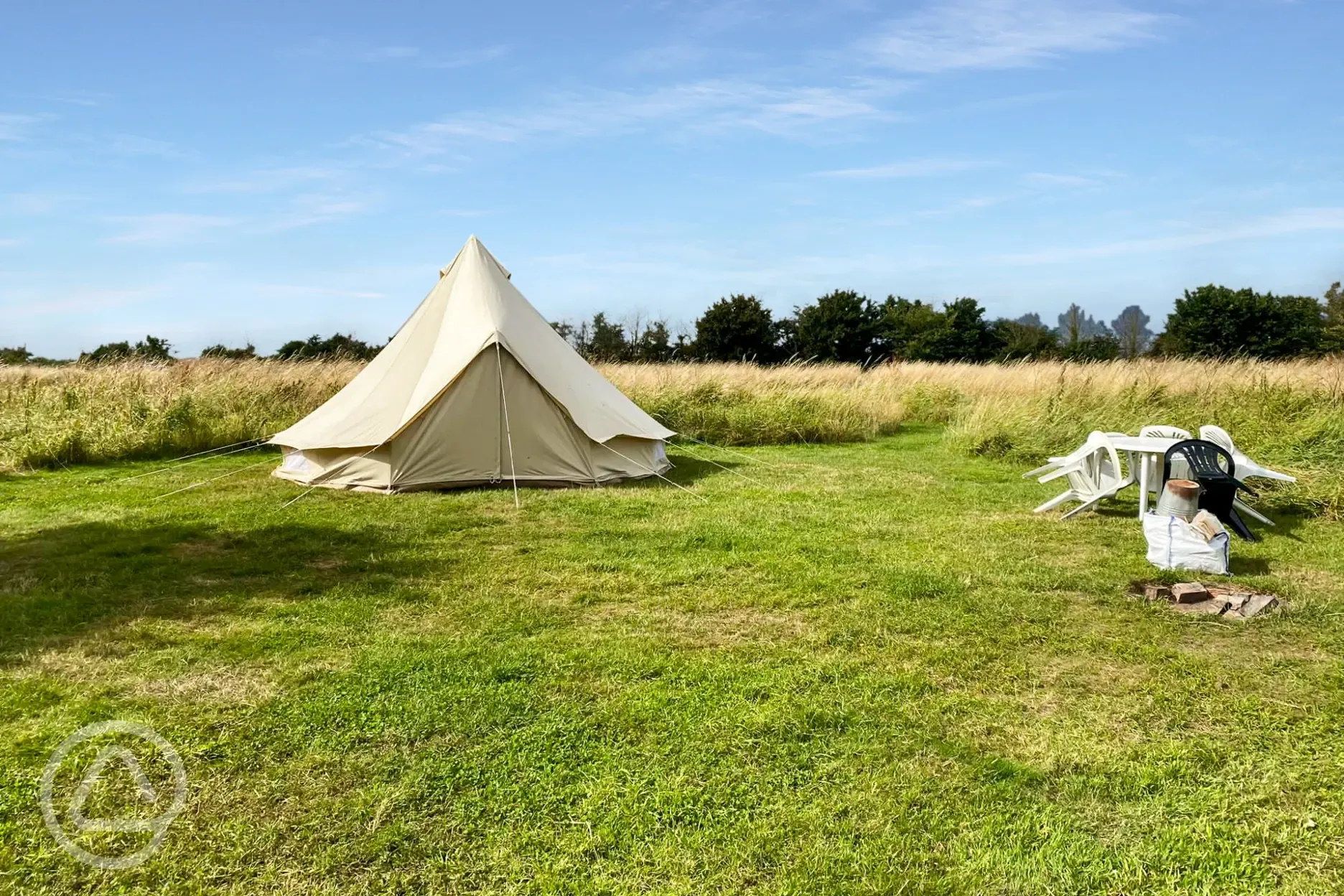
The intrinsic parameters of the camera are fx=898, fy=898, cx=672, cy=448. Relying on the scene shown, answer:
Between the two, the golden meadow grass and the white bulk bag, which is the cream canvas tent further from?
the white bulk bag

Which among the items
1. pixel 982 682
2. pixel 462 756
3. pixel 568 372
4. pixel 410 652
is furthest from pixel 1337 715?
pixel 568 372

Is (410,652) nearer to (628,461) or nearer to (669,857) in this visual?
(669,857)

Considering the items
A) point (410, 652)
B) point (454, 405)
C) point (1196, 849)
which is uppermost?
point (454, 405)

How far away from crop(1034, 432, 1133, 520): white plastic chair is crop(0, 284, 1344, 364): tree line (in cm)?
1554

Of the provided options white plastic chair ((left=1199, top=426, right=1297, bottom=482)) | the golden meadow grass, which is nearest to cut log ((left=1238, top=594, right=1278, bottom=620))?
white plastic chair ((left=1199, top=426, right=1297, bottom=482))

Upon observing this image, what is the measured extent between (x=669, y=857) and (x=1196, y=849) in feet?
4.35

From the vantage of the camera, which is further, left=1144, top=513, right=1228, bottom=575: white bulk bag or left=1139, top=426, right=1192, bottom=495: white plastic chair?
left=1139, top=426, right=1192, bottom=495: white plastic chair

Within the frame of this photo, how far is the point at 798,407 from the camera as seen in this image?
39.7ft

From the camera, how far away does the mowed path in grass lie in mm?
2225

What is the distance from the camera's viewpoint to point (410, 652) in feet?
11.7

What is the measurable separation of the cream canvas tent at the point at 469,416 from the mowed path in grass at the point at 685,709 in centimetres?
170

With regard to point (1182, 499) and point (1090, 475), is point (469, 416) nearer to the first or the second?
point (1090, 475)

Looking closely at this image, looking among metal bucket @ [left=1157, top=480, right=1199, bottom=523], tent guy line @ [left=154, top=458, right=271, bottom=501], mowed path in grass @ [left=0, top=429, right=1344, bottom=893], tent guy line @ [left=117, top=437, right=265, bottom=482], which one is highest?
tent guy line @ [left=117, top=437, right=265, bottom=482]

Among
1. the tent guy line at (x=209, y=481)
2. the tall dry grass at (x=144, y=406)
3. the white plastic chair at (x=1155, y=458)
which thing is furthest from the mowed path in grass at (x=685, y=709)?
the tall dry grass at (x=144, y=406)
